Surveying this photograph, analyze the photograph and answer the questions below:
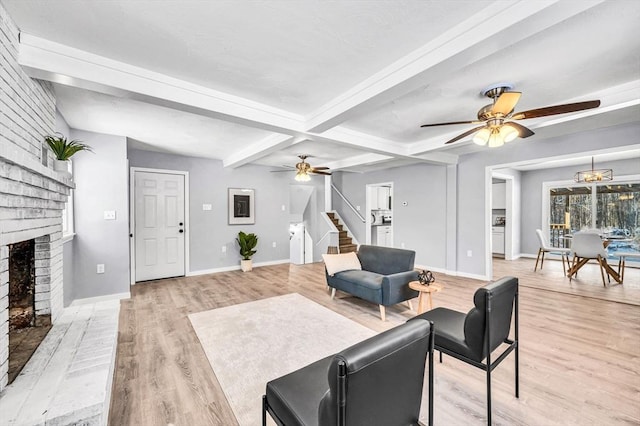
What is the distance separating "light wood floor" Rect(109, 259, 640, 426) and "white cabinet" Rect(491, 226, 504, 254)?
133 inches

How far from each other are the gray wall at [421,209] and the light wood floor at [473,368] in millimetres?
1702

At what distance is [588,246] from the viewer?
5035 mm

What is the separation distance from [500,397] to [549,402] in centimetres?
30

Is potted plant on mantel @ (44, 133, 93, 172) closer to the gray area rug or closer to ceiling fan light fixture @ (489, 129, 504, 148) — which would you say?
the gray area rug

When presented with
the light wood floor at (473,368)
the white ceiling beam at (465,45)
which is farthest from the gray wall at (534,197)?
the white ceiling beam at (465,45)

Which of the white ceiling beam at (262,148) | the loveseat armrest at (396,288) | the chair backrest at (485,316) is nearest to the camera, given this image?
the chair backrest at (485,316)

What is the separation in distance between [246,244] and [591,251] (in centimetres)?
662

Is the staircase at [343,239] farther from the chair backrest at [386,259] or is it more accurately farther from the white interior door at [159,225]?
the white interior door at [159,225]

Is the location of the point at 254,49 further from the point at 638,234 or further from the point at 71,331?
the point at 638,234

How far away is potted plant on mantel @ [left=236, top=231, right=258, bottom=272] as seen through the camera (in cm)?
599

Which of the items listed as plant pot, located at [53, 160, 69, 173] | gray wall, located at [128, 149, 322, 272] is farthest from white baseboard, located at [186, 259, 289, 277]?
plant pot, located at [53, 160, 69, 173]

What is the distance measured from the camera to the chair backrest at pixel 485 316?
5.18 ft

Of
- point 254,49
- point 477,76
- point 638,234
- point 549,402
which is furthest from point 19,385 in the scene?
point 638,234

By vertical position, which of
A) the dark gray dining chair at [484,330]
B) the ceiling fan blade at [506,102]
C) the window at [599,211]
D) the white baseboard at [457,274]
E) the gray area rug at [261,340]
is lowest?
the gray area rug at [261,340]
